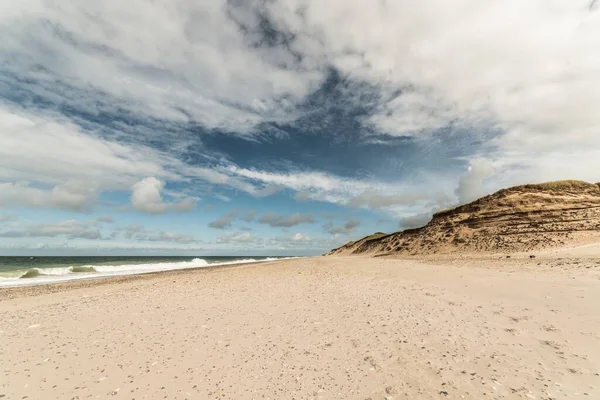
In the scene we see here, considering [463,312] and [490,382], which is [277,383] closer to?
[490,382]

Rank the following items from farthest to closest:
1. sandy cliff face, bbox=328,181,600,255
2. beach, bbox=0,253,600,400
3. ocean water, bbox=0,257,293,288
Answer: ocean water, bbox=0,257,293,288 → sandy cliff face, bbox=328,181,600,255 → beach, bbox=0,253,600,400

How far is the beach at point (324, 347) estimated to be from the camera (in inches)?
225

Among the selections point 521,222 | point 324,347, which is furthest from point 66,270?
point 521,222

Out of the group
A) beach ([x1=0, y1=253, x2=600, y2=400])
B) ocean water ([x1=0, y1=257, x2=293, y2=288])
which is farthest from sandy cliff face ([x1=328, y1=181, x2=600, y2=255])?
ocean water ([x1=0, y1=257, x2=293, y2=288])

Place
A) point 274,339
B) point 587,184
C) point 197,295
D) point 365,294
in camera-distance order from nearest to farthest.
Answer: point 274,339
point 365,294
point 197,295
point 587,184

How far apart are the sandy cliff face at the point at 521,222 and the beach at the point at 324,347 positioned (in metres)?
21.1

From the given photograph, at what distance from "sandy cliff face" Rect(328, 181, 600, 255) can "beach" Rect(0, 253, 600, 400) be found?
21.1 metres

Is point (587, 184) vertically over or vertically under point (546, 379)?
over

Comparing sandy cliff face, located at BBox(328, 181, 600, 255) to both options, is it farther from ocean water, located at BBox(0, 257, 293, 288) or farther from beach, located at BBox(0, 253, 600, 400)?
ocean water, located at BBox(0, 257, 293, 288)

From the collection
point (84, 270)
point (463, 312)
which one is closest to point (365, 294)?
point (463, 312)

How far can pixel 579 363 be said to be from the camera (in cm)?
594

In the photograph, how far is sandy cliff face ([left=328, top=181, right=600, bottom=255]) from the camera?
29.8 meters

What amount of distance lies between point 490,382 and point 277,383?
4.18 m

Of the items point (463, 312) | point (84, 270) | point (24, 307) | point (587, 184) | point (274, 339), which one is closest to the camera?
point (274, 339)
